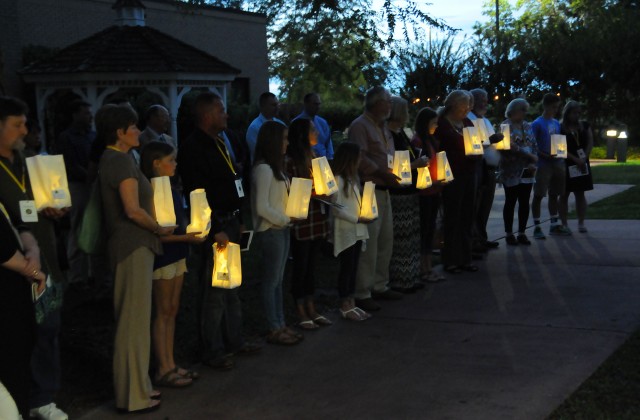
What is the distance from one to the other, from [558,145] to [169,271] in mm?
7563

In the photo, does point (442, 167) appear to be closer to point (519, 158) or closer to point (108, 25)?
point (519, 158)

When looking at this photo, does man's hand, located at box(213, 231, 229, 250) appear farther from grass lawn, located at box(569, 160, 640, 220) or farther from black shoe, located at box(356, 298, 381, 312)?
grass lawn, located at box(569, 160, 640, 220)

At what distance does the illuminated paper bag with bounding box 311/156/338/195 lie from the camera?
24.2 feet

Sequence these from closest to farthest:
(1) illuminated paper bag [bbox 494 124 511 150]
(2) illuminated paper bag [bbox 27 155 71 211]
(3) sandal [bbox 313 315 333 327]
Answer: (2) illuminated paper bag [bbox 27 155 71 211] → (3) sandal [bbox 313 315 333 327] → (1) illuminated paper bag [bbox 494 124 511 150]

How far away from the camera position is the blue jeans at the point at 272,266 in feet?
23.0

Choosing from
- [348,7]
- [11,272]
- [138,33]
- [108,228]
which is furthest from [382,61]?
[138,33]

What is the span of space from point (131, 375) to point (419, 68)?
22.3 m

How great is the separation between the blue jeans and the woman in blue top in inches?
42.8

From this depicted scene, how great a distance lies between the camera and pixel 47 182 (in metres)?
5.20

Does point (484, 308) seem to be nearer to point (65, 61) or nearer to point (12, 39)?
point (65, 61)

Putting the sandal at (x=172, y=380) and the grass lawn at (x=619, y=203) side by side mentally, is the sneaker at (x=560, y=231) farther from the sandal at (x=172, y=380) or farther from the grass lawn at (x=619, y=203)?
the sandal at (x=172, y=380)

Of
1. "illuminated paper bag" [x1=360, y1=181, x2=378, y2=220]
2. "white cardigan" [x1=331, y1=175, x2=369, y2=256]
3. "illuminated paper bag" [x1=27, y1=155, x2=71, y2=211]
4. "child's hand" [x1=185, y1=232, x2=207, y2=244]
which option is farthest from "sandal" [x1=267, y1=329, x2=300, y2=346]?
"illuminated paper bag" [x1=27, y1=155, x2=71, y2=211]

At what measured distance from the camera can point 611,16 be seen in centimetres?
3897

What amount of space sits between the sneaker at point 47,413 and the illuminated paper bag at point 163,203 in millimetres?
1339
